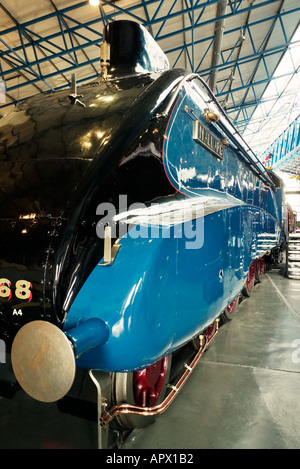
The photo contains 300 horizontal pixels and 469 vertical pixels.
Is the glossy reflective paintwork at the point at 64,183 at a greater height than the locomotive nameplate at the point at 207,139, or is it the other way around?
the locomotive nameplate at the point at 207,139

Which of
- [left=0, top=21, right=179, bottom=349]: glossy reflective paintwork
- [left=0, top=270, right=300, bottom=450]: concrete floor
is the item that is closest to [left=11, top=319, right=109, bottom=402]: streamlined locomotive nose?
[left=0, top=21, right=179, bottom=349]: glossy reflective paintwork

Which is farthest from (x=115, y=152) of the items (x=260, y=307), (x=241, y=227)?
(x=260, y=307)

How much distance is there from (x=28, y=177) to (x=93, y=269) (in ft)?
2.05

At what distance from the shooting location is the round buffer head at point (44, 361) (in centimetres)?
112

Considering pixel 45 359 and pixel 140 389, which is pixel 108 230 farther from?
pixel 140 389

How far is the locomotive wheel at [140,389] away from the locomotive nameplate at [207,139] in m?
1.56

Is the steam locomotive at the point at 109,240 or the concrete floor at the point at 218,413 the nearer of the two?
the steam locomotive at the point at 109,240

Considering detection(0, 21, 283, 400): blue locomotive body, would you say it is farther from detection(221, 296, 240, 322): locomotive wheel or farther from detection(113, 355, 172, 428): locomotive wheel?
detection(221, 296, 240, 322): locomotive wheel

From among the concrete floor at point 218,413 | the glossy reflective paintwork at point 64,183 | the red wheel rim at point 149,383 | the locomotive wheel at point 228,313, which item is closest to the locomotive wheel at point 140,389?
the red wheel rim at point 149,383

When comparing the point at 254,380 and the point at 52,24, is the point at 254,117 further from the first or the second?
the point at 254,380

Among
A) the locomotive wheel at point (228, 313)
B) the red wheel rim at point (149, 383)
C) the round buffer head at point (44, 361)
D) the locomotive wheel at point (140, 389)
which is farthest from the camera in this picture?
the locomotive wheel at point (228, 313)

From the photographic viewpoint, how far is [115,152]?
1.69 metres

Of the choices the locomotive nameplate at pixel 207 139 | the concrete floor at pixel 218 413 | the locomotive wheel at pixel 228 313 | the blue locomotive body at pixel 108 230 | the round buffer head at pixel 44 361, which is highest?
the locomotive nameplate at pixel 207 139

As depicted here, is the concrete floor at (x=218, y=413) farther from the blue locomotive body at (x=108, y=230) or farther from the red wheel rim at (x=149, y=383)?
the blue locomotive body at (x=108, y=230)
